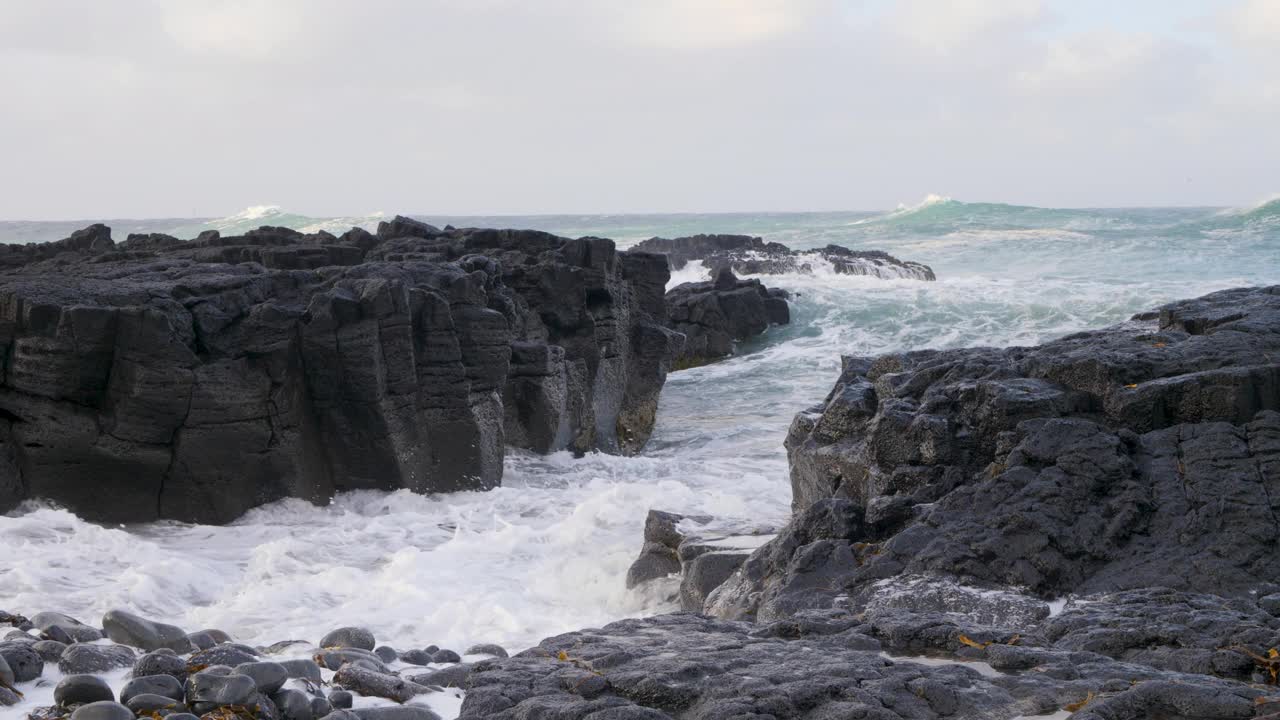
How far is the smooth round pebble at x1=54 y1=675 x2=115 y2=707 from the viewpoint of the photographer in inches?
147

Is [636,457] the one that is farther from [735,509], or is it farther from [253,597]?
[253,597]

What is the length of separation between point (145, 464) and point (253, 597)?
2866 mm

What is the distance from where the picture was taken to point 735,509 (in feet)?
28.8

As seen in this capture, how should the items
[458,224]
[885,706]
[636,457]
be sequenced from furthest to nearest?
[458,224] → [636,457] → [885,706]

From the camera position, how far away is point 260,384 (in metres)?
10.0

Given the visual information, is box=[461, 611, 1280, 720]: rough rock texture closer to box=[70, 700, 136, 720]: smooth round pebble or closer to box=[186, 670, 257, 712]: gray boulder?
box=[186, 670, 257, 712]: gray boulder

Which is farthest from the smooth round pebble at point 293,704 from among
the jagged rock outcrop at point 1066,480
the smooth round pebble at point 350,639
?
the jagged rock outcrop at point 1066,480

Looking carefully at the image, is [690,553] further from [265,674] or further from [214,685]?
[214,685]

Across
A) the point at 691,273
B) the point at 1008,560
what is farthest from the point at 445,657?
the point at 691,273

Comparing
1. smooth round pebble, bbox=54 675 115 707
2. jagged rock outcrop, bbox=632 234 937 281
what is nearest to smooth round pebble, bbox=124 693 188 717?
smooth round pebble, bbox=54 675 115 707

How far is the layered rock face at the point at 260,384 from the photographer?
939 cm

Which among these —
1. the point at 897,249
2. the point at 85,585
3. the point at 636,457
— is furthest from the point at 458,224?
A: the point at 85,585

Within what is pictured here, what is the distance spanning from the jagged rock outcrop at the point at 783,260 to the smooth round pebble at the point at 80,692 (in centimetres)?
3044

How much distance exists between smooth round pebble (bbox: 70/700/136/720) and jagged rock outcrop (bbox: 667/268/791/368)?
59.4ft
